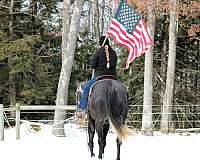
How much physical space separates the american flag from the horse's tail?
2.70 m

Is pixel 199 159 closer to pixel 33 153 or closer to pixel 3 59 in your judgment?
pixel 33 153

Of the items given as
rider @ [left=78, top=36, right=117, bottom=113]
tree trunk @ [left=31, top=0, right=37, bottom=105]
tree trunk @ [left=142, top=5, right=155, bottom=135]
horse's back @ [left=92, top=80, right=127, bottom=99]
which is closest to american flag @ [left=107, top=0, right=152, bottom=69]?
rider @ [left=78, top=36, right=117, bottom=113]

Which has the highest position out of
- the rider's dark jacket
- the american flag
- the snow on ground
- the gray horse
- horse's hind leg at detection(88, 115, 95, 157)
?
the american flag

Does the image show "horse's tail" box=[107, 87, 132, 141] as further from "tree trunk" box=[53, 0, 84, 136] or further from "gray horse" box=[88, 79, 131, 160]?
"tree trunk" box=[53, 0, 84, 136]

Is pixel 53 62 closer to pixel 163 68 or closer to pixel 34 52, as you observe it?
pixel 34 52

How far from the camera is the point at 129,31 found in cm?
1070

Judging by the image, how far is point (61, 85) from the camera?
14828 millimetres

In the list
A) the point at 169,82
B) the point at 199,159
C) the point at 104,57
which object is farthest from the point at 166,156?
the point at 169,82

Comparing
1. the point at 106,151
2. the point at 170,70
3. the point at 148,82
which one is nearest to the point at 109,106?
the point at 106,151

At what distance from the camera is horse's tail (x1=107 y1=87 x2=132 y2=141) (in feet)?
25.7

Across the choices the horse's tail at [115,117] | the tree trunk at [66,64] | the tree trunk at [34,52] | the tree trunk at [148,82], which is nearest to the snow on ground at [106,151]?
the horse's tail at [115,117]

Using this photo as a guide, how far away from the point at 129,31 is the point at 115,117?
11.1 feet

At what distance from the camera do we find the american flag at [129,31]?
410 inches

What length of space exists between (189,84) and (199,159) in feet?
49.7
